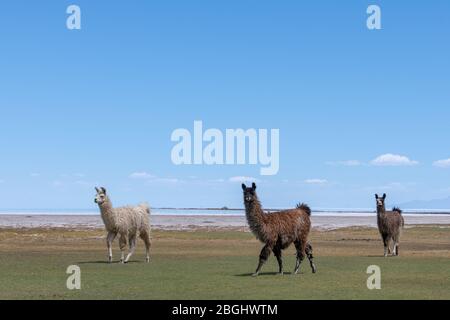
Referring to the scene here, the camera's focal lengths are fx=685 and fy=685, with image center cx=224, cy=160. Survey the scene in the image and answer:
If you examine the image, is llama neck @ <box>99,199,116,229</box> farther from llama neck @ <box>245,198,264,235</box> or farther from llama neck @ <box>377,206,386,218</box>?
llama neck @ <box>377,206,386,218</box>

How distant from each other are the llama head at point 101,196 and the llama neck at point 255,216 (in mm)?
7000

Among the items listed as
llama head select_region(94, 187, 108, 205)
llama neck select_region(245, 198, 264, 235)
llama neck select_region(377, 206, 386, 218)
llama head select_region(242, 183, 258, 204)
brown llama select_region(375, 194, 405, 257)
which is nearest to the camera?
llama neck select_region(245, 198, 264, 235)

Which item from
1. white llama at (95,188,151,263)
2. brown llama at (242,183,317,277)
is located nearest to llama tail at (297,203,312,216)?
brown llama at (242,183,317,277)

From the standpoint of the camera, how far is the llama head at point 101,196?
997 inches

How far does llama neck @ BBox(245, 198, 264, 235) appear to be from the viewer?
810 inches

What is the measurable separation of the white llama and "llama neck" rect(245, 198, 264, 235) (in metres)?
6.54

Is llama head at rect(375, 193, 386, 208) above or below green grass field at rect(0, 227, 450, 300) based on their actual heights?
above

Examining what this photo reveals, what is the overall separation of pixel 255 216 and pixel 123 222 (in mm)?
7108

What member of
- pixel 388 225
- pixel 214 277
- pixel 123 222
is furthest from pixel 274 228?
pixel 388 225

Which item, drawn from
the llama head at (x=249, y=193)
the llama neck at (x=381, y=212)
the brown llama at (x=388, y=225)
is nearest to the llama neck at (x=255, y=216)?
the llama head at (x=249, y=193)

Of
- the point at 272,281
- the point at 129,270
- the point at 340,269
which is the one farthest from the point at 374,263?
the point at 129,270

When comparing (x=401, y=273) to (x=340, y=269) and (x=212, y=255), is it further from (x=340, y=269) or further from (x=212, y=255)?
(x=212, y=255)
